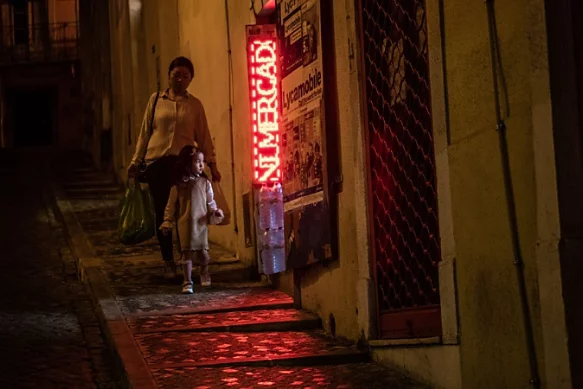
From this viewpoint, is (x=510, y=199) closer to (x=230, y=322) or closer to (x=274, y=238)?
(x=230, y=322)

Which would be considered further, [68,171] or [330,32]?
[68,171]

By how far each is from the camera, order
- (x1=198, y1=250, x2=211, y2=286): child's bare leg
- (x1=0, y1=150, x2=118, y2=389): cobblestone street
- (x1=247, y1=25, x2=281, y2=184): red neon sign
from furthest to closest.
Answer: (x1=198, y1=250, x2=211, y2=286): child's bare leg
(x1=247, y1=25, x2=281, y2=184): red neon sign
(x1=0, y1=150, x2=118, y2=389): cobblestone street

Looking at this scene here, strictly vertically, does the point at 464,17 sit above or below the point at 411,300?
above

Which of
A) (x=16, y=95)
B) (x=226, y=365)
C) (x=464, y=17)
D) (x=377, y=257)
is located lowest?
(x=226, y=365)

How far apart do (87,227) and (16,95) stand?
29607 mm

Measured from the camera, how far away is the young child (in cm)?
1016

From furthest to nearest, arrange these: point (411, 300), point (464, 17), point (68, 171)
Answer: point (68, 171), point (411, 300), point (464, 17)

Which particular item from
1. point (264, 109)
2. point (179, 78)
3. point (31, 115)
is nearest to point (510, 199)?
point (264, 109)

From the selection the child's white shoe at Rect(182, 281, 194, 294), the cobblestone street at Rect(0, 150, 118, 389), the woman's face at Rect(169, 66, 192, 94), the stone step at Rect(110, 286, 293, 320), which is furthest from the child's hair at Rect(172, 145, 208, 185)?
the cobblestone street at Rect(0, 150, 118, 389)

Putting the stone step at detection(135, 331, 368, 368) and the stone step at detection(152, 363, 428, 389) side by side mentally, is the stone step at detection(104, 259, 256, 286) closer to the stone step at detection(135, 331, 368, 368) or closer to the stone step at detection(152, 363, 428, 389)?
the stone step at detection(135, 331, 368, 368)

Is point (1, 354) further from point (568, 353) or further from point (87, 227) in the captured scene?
point (87, 227)

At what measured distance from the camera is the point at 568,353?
5059 millimetres

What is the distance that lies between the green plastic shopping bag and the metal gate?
13.6 ft

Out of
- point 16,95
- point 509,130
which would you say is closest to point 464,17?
point 509,130
